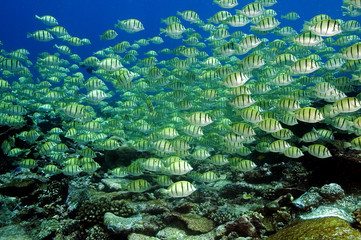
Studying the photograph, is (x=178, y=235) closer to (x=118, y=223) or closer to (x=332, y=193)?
(x=118, y=223)

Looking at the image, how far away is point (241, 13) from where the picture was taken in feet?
23.3

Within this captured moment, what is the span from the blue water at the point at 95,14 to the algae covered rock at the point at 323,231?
83.4 m

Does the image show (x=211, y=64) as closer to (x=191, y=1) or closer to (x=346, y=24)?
(x=346, y=24)

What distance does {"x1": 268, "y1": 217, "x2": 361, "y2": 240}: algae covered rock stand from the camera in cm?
289

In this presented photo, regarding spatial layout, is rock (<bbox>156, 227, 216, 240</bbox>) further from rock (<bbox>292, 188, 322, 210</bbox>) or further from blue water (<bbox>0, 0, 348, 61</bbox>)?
blue water (<bbox>0, 0, 348, 61</bbox>)

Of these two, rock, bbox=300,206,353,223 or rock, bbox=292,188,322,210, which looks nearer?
rock, bbox=300,206,353,223

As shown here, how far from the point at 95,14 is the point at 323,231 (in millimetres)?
120673

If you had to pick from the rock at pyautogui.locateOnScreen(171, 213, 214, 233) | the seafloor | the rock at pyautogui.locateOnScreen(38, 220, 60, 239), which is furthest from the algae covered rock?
the rock at pyautogui.locateOnScreen(38, 220, 60, 239)

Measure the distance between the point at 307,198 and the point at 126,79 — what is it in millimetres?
5249

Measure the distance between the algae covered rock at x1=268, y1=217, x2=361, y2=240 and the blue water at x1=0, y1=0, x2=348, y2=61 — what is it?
83.4m

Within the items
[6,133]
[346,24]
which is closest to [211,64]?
[346,24]

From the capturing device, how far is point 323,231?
120 inches

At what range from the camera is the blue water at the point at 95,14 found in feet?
283

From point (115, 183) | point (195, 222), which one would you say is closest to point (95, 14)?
point (115, 183)
